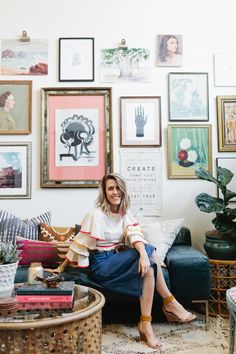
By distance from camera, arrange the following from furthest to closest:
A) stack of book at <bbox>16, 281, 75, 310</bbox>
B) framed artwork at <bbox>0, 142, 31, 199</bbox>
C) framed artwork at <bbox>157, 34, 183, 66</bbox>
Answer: framed artwork at <bbox>157, 34, 183, 66</bbox> → framed artwork at <bbox>0, 142, 31, 199</bbox> → stack of book at <bbox>16, 281, 75, 310</bbox>

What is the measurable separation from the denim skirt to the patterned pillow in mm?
463

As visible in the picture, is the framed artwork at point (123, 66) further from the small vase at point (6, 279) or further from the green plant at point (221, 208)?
the small vase at point (6, 279)

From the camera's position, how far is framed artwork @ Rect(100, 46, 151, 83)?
3.03m

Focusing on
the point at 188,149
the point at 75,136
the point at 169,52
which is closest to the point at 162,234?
the point at 188,149

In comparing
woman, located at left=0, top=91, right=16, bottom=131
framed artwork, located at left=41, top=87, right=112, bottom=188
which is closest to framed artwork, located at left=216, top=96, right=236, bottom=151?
framed artwork, located at left=41, top=87, right=112, bottom=188

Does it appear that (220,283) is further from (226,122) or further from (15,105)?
(15,105)

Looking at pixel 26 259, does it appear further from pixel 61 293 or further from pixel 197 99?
pixel 197 99

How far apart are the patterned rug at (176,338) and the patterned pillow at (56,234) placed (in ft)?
2.21

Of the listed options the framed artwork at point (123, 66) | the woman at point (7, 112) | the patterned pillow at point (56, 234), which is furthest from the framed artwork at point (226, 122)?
the woman at point (7, 112)

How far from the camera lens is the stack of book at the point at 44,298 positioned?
1388 millimetres

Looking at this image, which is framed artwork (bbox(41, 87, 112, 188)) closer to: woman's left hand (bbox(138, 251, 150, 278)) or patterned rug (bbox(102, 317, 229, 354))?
woman's left hand (bbox(138, 251, 150, 278))

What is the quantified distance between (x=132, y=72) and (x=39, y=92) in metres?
0.86

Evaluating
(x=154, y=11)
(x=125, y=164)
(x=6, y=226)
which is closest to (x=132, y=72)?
(x=154, y=11)

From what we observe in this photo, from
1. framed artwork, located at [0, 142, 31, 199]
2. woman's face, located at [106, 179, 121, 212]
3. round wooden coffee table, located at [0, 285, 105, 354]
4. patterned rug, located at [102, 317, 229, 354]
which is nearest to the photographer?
round wooden coffee table, located at [0, 285, 105, 354]
